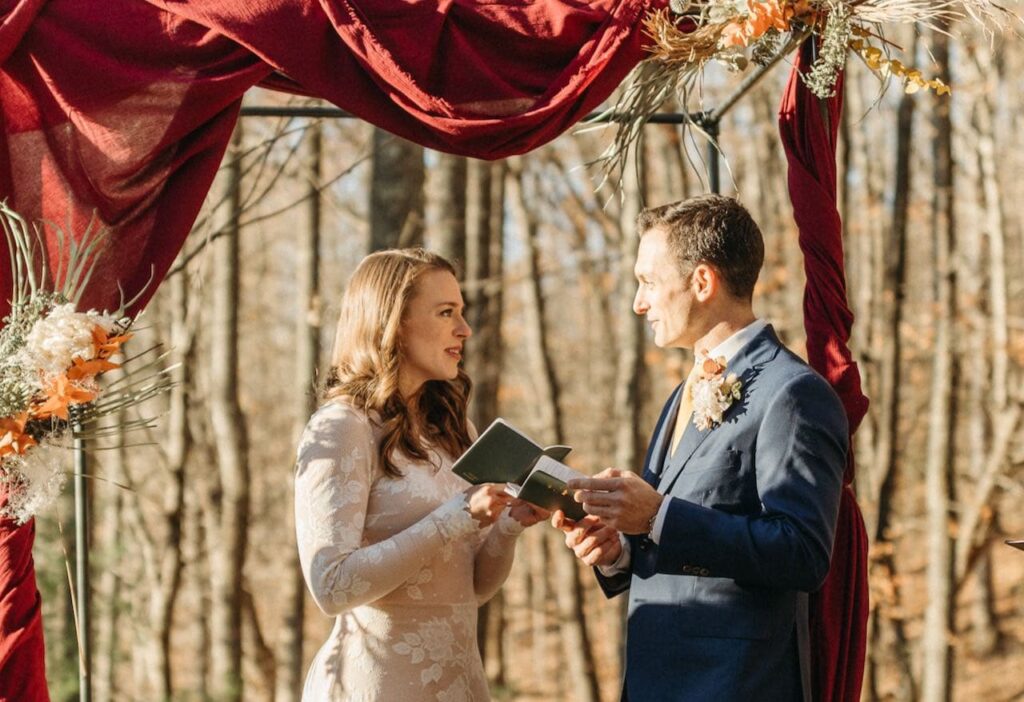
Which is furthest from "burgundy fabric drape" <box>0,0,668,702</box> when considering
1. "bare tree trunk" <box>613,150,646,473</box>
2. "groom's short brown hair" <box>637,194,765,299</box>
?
"bare tree trunk" <box>613,150,646,473</box>

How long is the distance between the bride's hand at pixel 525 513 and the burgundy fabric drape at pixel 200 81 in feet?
2.94

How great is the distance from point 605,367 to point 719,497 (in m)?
12.2

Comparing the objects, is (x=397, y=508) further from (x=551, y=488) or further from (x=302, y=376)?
(x=302, y=376)

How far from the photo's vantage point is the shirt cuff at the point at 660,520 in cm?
246

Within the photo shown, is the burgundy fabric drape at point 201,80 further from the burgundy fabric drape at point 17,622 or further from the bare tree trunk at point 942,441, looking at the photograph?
the bare tree trunk at point 942,441

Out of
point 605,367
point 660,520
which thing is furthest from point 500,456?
point 605,367

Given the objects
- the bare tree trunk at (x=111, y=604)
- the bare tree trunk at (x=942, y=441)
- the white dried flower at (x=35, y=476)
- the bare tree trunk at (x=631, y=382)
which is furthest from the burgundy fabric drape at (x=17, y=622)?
the bare tree trunk at (x=942, y=441)

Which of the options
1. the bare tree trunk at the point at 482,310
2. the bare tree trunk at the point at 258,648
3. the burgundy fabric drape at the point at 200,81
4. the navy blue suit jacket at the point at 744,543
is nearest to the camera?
the navy blue suit jacket at the point at 744,543

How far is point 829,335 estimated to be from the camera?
10.0 feet

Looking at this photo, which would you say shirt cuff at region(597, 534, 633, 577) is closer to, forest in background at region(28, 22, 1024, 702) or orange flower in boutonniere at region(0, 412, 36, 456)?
orange flower in boutonniere at region(0, 412, 36, 456)

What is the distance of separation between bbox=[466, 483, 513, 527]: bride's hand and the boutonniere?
47cm

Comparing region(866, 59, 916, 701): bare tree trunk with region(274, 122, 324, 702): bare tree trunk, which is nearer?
region(274, 122, 324, 702): bare tree trunk

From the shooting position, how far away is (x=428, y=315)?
9.86ft

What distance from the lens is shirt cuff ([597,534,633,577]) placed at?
2.79 metres
